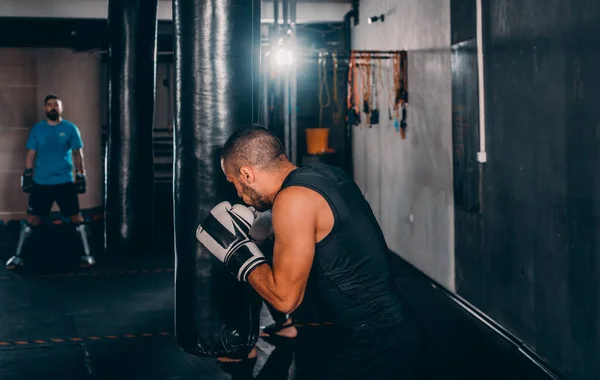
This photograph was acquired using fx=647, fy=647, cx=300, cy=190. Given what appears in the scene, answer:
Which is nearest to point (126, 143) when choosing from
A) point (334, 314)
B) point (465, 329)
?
point (465, 329)

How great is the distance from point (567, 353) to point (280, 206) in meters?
2.26

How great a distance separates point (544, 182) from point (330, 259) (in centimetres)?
209

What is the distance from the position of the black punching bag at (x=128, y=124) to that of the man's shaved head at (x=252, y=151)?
521 centimetres

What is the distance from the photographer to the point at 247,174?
2096mm

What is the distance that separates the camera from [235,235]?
7.68 ft

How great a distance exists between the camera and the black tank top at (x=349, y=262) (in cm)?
195

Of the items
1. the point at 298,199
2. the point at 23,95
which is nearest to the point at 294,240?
the point at 298,199

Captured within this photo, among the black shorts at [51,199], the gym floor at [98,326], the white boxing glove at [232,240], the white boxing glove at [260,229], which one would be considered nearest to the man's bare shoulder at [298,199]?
the white boxing glove at [232,240]

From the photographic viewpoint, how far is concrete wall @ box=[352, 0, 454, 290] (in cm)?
529

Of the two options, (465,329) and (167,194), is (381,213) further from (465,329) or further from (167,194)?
(167,194)

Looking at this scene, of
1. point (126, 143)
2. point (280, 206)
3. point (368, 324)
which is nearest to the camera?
point (280, 206)

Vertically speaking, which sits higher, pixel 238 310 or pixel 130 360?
pixel 238 310

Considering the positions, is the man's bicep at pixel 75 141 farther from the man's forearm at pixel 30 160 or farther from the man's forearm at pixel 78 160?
the man's forearm at pixel 30 160

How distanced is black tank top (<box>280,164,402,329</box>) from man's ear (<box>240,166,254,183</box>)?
0.16 m
